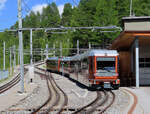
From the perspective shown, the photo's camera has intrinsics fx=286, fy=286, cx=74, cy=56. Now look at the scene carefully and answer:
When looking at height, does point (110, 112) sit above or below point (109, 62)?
below

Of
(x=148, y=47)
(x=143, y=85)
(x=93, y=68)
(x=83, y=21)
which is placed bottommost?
(x=143, y=85)

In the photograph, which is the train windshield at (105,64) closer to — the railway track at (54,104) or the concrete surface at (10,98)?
the railway track at (54,104)

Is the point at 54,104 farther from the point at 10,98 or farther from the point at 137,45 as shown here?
the point at 137,45

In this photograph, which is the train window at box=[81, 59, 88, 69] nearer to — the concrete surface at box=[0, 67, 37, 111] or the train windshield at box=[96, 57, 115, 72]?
the train windshield at box=[96, 57, 115, 72]

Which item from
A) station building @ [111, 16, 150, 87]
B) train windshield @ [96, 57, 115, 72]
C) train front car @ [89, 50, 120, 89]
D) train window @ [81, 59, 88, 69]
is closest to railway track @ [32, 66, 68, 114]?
train front car @ [89, 50, 120, 89]

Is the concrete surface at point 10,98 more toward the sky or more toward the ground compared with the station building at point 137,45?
more toward the ground

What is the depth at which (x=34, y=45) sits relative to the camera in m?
89.9

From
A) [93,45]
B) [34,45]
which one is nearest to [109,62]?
[93,45]

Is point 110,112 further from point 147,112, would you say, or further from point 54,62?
point 54,62

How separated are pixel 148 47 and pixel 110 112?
12.2 metres

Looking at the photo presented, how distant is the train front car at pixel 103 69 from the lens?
18.8 m

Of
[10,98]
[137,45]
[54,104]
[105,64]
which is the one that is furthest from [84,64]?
[54,104]

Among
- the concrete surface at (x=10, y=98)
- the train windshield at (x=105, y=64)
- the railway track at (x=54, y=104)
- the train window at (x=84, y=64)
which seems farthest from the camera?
the train window at (x=84, y=64)

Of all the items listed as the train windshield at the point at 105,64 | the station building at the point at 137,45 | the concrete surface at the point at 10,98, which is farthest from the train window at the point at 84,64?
the concrete surface at the point at 10,98
